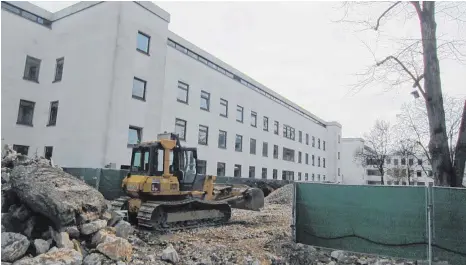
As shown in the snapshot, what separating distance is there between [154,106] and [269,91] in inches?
820

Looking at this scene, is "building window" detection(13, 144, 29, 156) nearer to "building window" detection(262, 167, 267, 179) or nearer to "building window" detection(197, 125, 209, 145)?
"building window" detection(197, 125, 209, 145)

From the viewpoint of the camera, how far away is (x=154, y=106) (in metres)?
20.6

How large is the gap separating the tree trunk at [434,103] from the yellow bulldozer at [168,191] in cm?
653

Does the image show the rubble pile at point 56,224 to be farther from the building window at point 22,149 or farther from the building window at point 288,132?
the building window at point 288,132

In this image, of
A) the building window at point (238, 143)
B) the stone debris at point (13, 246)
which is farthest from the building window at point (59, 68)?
the stone debris at point (13, 246)

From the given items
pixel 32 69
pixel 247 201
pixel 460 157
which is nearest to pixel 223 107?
pixel 32 69

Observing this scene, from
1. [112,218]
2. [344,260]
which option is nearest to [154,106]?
[112,218]

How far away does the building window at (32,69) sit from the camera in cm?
2072

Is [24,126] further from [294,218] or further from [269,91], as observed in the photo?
[269,91]

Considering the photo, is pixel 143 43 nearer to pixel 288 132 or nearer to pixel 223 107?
pixel 223 107

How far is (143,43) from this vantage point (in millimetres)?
20250

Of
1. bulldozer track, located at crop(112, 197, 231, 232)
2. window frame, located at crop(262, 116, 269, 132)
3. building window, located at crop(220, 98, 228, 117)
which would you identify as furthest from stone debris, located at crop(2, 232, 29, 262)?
window frame, located at crop(262, 116, 269, 132)

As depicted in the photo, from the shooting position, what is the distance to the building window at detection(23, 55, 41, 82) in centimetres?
2072

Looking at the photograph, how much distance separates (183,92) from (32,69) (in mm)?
9279
